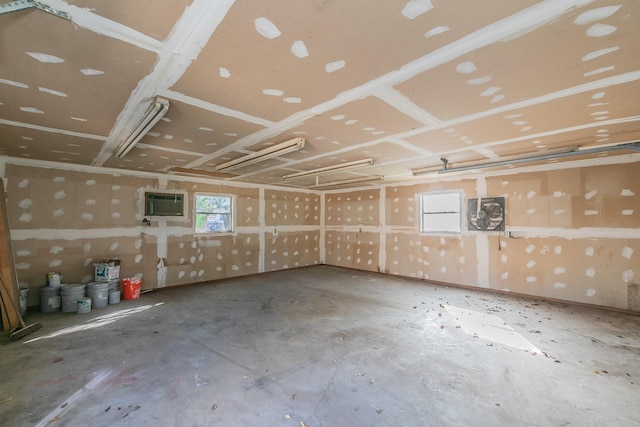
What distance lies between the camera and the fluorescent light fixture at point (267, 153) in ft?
11.0

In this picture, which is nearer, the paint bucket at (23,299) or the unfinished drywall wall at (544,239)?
the paint bucket at (23,299)

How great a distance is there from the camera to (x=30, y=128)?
9.70 feet

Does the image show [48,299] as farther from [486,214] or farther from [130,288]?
[486,214]

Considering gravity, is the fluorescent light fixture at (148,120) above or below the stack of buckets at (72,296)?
above

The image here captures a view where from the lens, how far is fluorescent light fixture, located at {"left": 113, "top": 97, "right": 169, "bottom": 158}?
2260 millimetres

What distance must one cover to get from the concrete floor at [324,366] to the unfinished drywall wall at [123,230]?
1.06 metres

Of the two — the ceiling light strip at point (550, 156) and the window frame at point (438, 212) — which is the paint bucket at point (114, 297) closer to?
the ceiling light strip at point (550, 156)

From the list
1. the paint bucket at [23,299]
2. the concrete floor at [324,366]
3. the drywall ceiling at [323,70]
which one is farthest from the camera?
the paint bucket at [23,299]

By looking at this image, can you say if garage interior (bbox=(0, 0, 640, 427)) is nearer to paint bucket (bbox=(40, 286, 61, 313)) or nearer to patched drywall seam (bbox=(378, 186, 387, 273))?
paint bucket (bbox=(40, 286, 61, 313))

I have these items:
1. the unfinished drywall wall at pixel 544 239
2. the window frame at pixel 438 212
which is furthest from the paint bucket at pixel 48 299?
the window frame at pixel 438 212

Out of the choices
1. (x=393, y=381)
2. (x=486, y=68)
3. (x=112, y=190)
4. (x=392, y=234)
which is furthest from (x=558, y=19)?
(x=112, y=190)

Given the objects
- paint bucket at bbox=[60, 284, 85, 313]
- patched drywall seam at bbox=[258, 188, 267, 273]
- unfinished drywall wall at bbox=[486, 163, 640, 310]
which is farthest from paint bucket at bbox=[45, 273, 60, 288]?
unfinished drywall wall at bbox=[486, 163, 640, 310]

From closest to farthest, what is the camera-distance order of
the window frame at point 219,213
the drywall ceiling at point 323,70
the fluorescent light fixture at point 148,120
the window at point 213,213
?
the drywall ceiling at point 323,70, the fluorescent light fixture at point 148,120, the window frame at point 219,213, the window at point 213,213

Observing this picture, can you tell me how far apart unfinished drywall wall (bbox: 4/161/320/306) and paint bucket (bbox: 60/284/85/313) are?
58 cm
